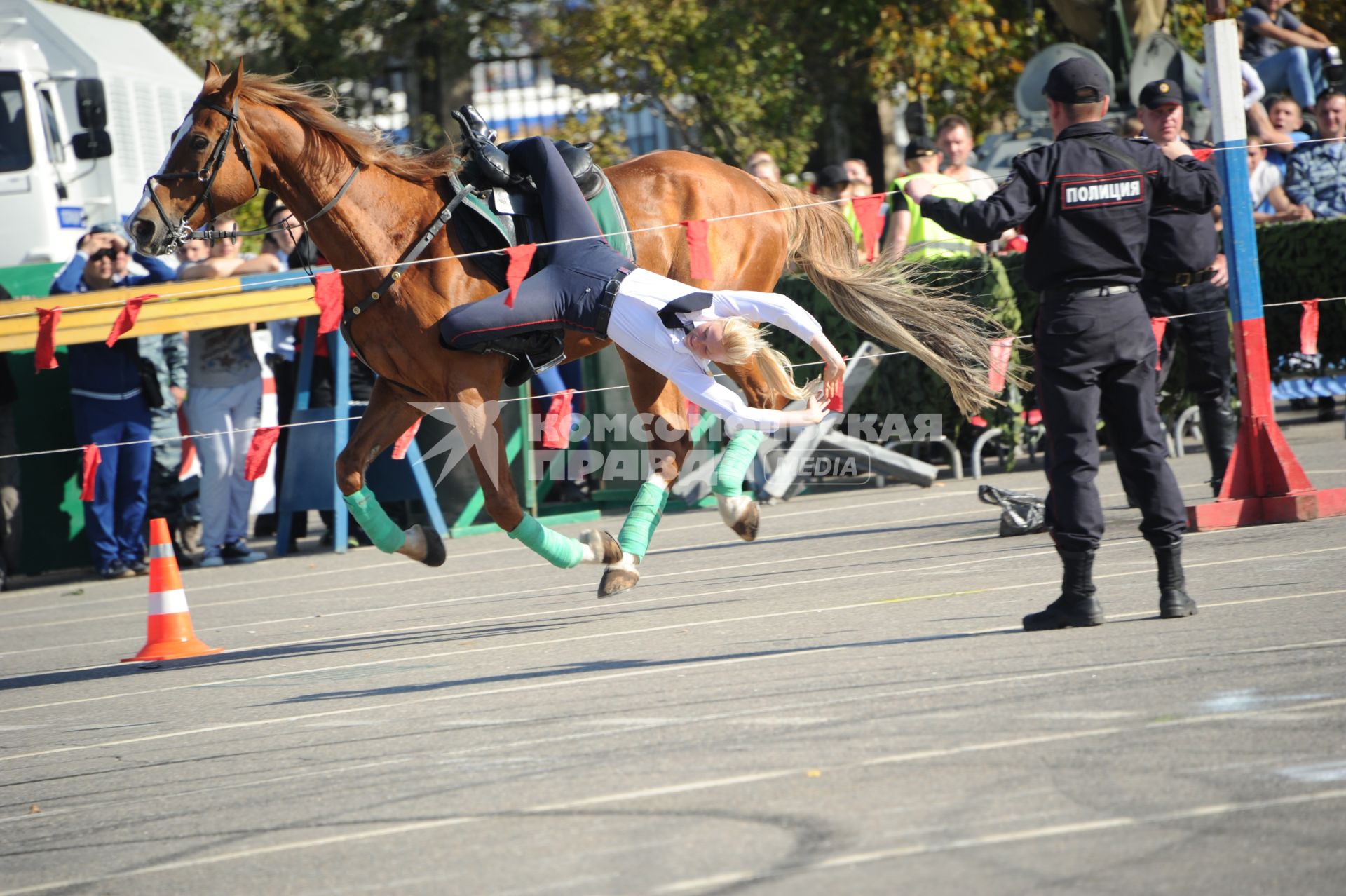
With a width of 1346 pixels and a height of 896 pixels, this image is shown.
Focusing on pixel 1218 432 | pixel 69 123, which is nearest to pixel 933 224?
pixel 1218 432

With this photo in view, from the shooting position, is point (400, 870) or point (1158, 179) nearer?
point (400, 870)

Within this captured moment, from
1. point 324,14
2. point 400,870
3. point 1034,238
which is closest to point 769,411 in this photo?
point 1034,238

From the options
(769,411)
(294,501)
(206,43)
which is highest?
(206,43)

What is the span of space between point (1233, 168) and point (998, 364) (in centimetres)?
163

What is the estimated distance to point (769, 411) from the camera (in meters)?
7.03

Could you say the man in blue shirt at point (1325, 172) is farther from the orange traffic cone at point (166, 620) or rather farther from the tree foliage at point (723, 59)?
the tree foliage at point (723, 59)

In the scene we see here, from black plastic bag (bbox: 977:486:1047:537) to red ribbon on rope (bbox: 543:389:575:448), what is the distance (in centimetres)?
346

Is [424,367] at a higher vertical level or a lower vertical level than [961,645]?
higher

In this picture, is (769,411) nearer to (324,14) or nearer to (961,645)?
(961,645)

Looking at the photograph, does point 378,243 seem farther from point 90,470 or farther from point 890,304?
point 90,470

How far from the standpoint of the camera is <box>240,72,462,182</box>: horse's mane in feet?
26.4

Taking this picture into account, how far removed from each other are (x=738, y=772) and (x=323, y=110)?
478cm

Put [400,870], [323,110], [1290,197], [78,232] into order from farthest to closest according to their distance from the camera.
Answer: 1. [78,232]
2. [1290,197]
3. [323,110]
4. [400,870]

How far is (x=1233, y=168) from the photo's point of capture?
8.73 metres
